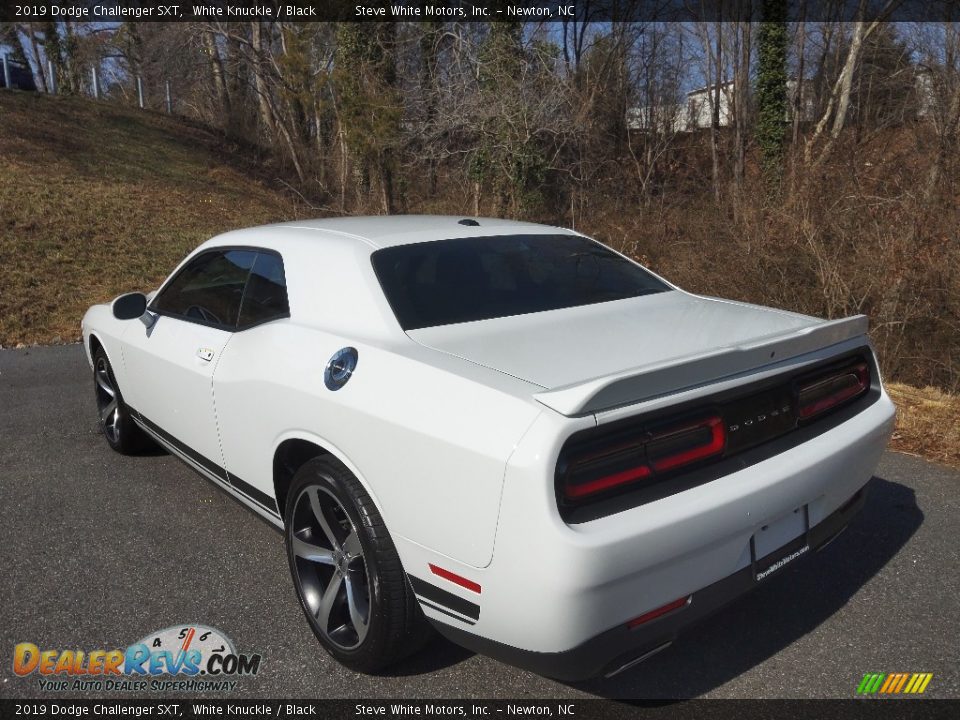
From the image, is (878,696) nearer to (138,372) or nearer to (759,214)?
(138,372)

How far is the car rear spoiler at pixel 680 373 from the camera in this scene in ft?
6.70

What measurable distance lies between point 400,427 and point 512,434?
437mm

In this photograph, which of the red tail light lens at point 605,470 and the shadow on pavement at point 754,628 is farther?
the shadow on pavement at point 754,628

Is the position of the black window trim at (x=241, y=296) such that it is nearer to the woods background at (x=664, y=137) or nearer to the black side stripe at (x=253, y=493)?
the black side stripe at (x=253, y=493)

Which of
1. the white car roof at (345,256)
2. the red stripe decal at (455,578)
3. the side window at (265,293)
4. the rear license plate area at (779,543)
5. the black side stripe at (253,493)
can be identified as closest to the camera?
the red stripe decal at (455,578)

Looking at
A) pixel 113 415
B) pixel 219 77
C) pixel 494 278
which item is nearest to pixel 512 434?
pixel 494 278

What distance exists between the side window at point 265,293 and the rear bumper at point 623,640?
1.54 metres

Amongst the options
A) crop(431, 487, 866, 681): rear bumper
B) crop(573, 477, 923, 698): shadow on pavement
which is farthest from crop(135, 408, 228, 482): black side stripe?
crop(573, 477, 923, 698): shadow on pavement

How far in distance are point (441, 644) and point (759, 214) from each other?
645 centimetres

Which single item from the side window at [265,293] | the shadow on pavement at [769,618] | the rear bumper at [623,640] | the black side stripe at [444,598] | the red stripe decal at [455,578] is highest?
the side window at [265,293]

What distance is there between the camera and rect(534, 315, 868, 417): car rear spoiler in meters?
2.04

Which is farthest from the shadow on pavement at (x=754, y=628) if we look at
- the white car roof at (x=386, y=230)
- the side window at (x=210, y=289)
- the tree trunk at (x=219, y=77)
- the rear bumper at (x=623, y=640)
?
the tree trunk at (x=219, y=77)

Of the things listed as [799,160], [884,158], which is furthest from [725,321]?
[884,158]

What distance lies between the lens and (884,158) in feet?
28.7
